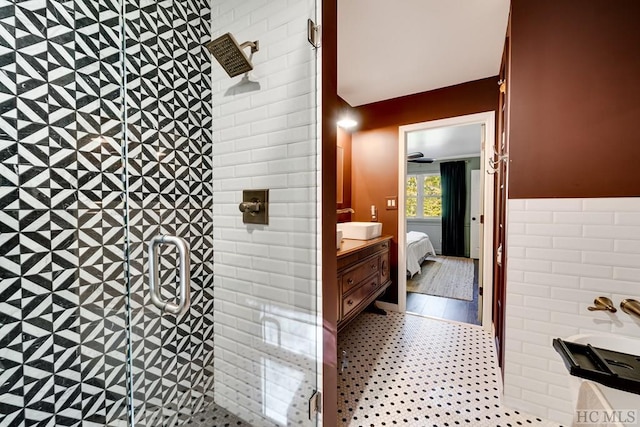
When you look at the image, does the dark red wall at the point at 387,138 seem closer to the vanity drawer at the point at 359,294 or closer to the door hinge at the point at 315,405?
the vanity drawer at the point at 359,294

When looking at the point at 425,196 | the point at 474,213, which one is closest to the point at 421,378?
the point at 474,213

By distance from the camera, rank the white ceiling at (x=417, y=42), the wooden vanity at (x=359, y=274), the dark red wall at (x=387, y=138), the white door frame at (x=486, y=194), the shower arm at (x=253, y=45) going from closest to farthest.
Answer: the shower arm at (x=253, y=45) → the white ceiling at (x=417, y=42) → the wooden vanity at (x=359, y=274) → the white door frame at (x=486, y=194) → the dark red wall at (x=387, y=138)

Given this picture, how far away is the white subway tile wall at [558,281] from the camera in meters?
1.27

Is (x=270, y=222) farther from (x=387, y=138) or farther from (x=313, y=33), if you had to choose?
(x=387, y=138)

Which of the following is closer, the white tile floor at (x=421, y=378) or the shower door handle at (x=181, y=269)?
the shower door handle at (x=181, y=269)

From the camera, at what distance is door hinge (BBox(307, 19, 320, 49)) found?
1.17 metres

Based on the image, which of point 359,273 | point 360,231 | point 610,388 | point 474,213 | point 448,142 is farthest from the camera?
point 474,213

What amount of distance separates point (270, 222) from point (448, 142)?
14.4 feet

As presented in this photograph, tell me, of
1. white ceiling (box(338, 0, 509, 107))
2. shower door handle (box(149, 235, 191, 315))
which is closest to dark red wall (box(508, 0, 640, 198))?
white ceiling (box(338, 0, 509, 107))

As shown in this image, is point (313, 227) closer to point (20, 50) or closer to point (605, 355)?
point (605, 355)

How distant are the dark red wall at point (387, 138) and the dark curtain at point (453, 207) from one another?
368 cm

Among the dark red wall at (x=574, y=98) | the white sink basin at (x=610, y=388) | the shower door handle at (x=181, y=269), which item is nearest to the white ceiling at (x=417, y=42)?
the dark red wall at (x=574, y=98)

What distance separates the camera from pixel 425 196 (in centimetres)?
647

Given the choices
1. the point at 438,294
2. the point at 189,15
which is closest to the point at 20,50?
the point at 189,15
